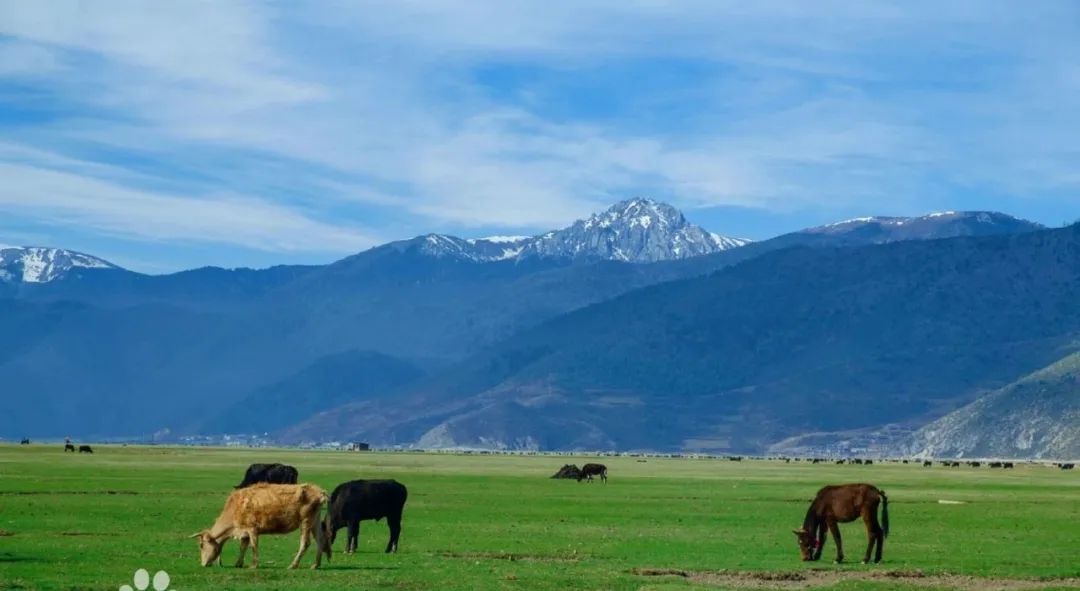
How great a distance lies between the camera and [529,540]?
156 ft

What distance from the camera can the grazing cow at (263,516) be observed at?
3684 centimetres

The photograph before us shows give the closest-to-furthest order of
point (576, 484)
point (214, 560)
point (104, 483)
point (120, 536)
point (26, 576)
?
1. point (26, 576)
2. point (214, 560)
3. point (120, 536)
4. point (104, 483)
5. point (576, 484)

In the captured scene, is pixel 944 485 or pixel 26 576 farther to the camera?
pixel 944 485

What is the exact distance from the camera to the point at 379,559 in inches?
1602

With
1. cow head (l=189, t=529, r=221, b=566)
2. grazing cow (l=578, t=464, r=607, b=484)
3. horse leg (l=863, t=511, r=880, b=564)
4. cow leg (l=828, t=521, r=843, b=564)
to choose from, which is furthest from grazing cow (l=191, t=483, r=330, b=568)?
grazing cow (l=578, t=464, r=607, b=484)

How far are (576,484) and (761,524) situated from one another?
140ft

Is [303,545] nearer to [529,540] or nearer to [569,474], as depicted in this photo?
[529,540]

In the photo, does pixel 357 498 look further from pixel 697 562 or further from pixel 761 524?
pixel 761 524

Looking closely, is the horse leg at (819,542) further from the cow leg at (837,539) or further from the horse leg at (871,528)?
the horse leg at (871,528)

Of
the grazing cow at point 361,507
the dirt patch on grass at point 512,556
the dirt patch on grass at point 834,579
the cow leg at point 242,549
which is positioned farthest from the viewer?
the grazing cow at point 361,507

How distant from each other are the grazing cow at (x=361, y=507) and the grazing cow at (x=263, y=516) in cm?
517

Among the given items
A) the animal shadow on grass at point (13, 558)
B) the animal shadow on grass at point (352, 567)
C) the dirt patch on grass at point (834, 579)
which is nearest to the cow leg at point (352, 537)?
the animal shadow on grass at point (352, 567)

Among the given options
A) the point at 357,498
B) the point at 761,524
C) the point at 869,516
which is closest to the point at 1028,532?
the point at 761,524

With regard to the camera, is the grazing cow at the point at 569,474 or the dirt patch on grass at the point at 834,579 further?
the grazing cow at the point at 569,474
